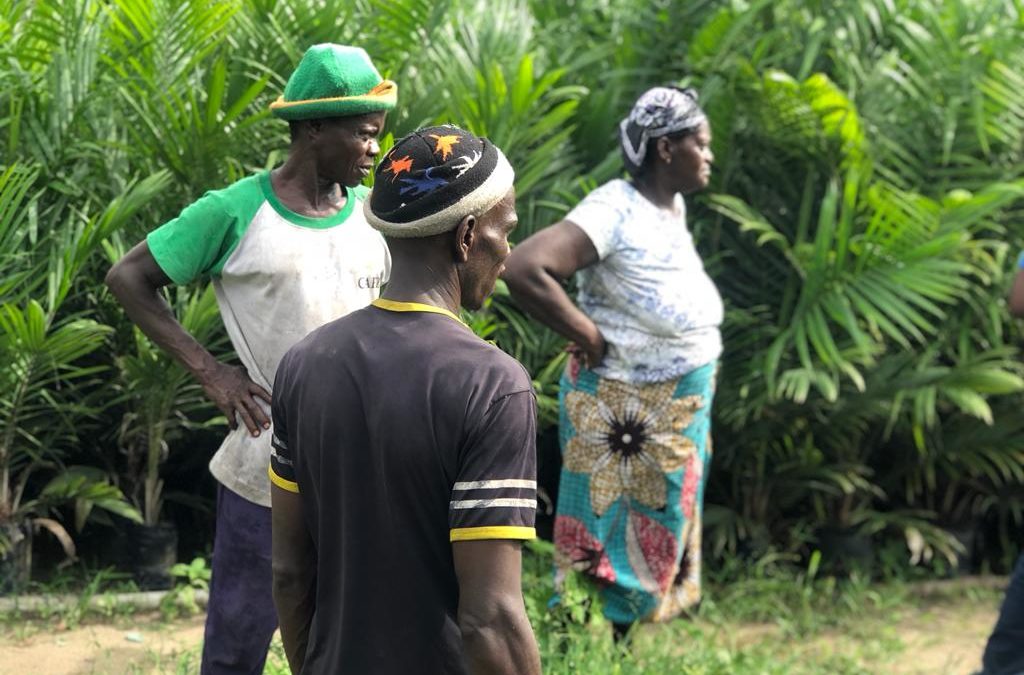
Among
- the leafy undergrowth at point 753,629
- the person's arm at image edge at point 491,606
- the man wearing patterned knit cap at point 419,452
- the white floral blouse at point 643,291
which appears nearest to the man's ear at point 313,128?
the man wearing patterned knit cap at point 419,452

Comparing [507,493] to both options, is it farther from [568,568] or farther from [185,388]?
[185,388]

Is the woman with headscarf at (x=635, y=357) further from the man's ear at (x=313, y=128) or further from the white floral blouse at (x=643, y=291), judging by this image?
the man's ear at (x=313, y=128)

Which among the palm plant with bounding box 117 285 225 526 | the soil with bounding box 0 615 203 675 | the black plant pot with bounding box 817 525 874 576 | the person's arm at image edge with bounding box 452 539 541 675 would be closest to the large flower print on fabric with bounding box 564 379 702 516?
the palm plant with bounding box 117 285 225 526

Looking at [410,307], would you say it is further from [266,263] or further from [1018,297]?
[1018,297]

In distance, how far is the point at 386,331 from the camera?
207 centimetres

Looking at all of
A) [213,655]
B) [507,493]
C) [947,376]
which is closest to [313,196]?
[213,655]

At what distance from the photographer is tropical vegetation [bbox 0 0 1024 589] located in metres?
4.70

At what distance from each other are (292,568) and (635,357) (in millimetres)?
2166

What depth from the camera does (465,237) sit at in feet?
7.05

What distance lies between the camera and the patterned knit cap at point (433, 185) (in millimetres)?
2098

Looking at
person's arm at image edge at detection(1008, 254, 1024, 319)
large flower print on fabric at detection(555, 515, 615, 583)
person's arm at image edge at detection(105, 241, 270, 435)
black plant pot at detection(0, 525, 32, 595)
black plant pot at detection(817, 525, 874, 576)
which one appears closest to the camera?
person's arm at image edge at detection(105, 241, 270, 435)

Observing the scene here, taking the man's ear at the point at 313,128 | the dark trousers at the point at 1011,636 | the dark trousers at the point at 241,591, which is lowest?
the dark trousers at the point at 1011,636

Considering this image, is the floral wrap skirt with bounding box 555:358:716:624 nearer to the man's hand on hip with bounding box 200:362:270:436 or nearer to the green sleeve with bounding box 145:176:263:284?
the man's hand on hip with bounding box 200:362:270:436

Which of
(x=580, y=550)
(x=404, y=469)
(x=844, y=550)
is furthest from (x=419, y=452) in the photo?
(x=844, y=550)
